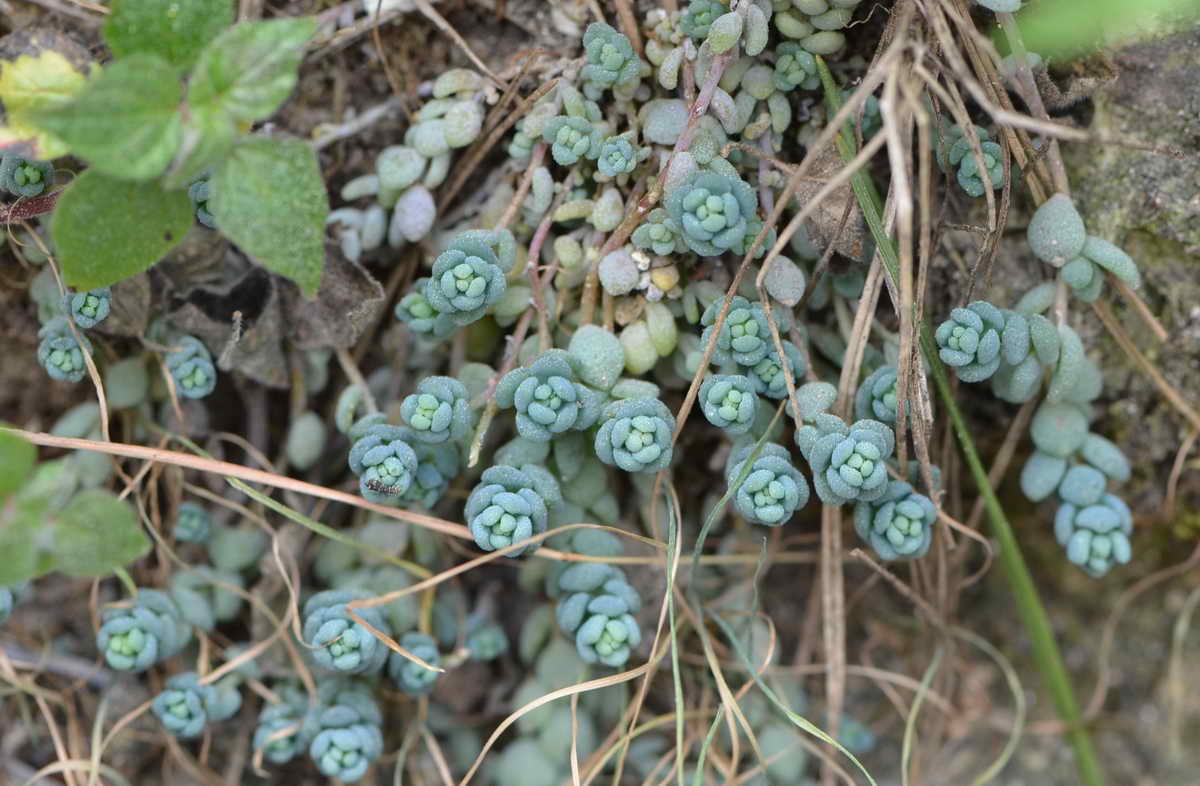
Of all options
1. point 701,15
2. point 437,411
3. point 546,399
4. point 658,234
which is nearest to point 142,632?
point 437,411

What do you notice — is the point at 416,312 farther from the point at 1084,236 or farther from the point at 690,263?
the point at 1084,236

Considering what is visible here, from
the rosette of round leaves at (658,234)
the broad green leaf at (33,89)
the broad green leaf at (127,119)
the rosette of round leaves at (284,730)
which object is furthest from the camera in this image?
the rosette of round leaves at (284,730)

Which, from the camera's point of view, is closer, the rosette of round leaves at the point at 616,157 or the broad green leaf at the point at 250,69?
the broad green leaf at the point at 250,69

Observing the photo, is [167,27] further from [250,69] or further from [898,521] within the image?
[898,521]

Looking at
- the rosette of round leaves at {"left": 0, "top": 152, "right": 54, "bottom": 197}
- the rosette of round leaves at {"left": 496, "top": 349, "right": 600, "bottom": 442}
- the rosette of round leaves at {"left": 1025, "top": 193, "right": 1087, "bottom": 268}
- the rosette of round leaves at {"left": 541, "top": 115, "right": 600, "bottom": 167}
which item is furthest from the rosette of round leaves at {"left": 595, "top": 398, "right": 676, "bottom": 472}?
the rosette of round leaves at {"left": 0, "top": 152, "right": 54, "bottom": 197}

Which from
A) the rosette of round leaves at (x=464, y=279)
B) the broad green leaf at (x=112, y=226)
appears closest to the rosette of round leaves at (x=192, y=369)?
the broad green leaf at (x=112, y=226)

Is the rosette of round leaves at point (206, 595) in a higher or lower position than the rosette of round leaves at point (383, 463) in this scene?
lower

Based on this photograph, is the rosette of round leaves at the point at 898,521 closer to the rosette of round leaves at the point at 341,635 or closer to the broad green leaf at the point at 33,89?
the rosette of round leaves at the point at 341,635
